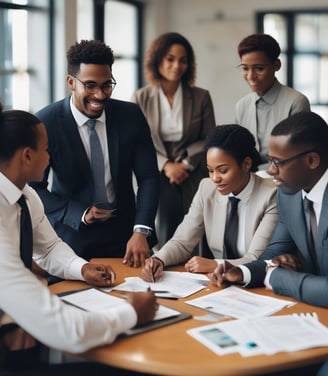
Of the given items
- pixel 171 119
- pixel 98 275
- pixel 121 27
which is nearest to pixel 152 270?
pixel 98 275

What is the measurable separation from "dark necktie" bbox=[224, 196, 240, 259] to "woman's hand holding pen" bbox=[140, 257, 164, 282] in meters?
0.42

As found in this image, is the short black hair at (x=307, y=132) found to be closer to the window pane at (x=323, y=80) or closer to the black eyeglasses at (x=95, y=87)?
the black eyeglasses at (x=95, y=87)

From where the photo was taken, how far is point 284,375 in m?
2.48

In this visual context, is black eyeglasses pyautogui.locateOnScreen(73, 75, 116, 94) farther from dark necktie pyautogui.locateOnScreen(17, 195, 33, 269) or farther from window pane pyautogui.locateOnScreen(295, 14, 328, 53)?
window pane pyautogui.locateOnScreen(295, 14, 328, 53)

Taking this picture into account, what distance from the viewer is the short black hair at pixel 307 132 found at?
8.33 ft

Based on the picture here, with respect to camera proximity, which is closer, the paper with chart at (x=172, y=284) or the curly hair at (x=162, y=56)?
the paper with chart at (x=172, y=284)

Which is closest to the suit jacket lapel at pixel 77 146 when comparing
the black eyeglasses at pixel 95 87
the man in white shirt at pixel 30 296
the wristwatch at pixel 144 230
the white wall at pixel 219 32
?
the black eyeglasses at pixel 95 87

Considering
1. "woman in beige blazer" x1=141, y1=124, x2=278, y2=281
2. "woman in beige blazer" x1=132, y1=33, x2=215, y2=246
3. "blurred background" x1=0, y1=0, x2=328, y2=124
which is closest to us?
"woman in beige blazer" x1=141, y1=124, x2=278, y2=281

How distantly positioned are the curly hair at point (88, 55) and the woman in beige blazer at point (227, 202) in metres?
0.61

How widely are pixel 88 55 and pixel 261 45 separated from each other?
4.18 ft

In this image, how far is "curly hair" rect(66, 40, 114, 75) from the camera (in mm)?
3064

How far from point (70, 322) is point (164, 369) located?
29 cm

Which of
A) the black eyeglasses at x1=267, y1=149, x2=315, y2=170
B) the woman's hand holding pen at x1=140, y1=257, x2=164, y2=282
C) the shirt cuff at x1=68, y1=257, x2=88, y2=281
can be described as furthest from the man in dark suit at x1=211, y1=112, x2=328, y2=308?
the shirt cuff at x1=68, y1=257, x2=88, y2=281

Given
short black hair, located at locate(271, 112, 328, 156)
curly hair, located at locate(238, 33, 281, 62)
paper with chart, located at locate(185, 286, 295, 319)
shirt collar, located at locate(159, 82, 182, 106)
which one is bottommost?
paper with chart, located at locate(185, 286, 295, 319)
